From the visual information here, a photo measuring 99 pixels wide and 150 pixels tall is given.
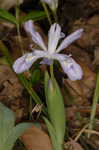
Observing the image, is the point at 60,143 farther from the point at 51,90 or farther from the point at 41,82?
the point at 41,82

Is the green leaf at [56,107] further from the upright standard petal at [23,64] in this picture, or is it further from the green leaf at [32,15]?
the green leaf at [32,15]

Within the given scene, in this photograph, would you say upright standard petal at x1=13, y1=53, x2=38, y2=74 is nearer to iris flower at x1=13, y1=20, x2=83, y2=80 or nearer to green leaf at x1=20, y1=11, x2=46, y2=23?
iris flower at x1=13, y1=20, x2=83, y2=80

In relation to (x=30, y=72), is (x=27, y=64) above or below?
above

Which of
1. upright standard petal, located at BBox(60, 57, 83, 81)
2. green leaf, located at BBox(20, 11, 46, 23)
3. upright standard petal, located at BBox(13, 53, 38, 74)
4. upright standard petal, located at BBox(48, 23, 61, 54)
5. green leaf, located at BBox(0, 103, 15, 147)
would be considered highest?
green leaf, located at BBox(20, 11, 46, 23)

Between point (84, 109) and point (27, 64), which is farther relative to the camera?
point (84, 109)

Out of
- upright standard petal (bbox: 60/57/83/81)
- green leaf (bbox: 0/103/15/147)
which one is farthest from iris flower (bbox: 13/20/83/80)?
green leaf (bbox: 0/103/15/147)

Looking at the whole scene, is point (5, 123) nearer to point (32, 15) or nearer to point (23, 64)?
point (23, 64)

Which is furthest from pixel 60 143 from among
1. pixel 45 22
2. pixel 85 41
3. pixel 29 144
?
pixel 45 22

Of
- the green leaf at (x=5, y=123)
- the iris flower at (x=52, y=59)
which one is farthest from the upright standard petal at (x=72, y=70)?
the green leaf at (x=5, y=123)
